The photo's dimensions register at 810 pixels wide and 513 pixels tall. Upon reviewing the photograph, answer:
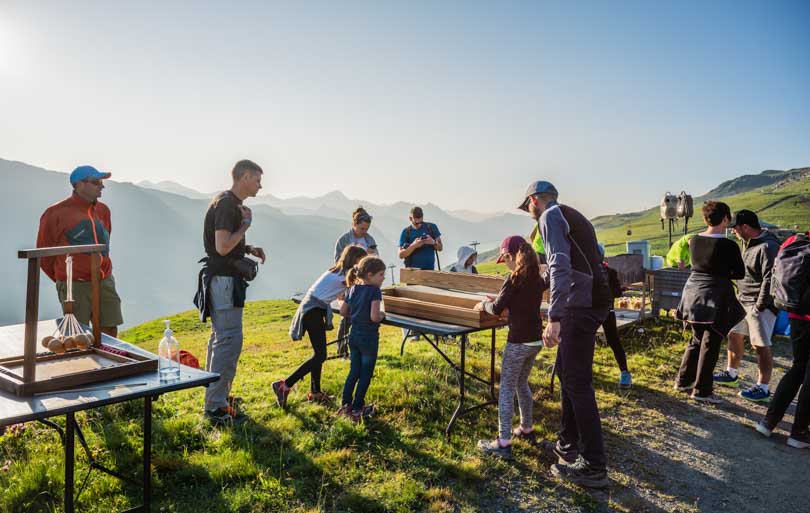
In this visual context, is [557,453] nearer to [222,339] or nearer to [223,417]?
[223,417]

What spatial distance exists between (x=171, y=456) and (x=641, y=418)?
5.02m

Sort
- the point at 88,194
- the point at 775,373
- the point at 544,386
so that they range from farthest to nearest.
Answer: the point at 775,373
the point at 544,386
the point at 88,194

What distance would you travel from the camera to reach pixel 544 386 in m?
6.95

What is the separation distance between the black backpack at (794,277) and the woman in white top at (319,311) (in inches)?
171

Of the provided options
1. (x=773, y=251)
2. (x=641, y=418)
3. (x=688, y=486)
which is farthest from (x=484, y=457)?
(x=773, y=251)

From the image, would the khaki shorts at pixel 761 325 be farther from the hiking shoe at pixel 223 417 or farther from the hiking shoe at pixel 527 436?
the hiking shoe at pixel 223 417

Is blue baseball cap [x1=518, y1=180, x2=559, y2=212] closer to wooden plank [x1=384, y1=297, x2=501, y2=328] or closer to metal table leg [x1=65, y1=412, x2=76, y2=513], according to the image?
wooden plank [x1=384, y1=297, x2=501, y2=328]

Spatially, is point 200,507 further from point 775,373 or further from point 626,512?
point 775,373

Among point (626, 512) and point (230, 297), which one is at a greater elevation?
point (230, 297)

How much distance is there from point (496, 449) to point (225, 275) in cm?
307

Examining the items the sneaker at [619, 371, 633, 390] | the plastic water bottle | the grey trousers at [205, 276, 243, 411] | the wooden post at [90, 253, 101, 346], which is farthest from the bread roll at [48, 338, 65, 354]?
the sneaker at [619, 371, 633, 390]

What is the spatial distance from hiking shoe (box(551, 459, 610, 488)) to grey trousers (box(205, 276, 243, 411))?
126 inches

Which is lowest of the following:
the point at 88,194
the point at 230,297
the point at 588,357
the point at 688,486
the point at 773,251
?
the point at 688,486

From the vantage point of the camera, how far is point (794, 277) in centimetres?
520
